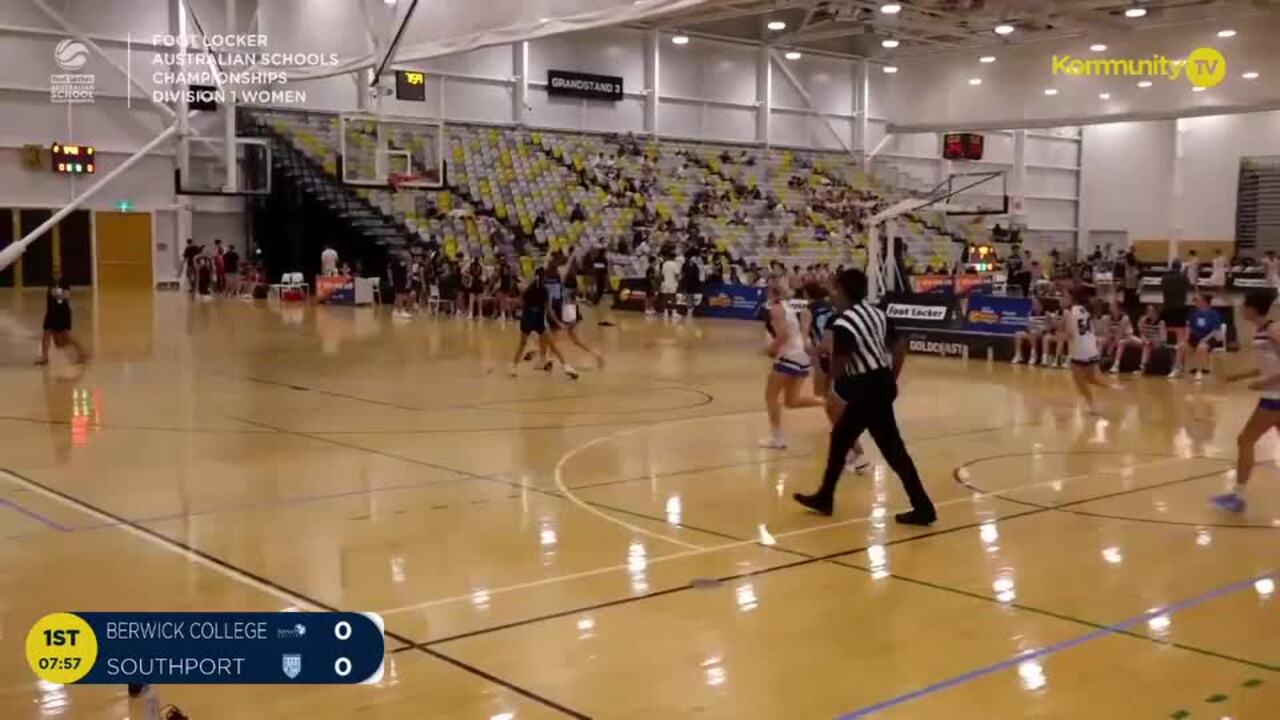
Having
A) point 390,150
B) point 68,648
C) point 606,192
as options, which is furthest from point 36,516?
point 606,192

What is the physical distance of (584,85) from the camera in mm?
41594

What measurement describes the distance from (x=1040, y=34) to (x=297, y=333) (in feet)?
90.6

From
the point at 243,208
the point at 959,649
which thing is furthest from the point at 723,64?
the point at 959,649

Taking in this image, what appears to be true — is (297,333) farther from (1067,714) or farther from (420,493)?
(1067,714)

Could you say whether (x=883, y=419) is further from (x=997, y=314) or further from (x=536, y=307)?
(x=997, y=314)

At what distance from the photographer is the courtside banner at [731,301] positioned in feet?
97.1

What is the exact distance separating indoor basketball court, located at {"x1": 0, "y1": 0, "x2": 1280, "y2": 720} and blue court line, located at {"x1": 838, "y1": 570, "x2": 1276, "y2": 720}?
0.02m

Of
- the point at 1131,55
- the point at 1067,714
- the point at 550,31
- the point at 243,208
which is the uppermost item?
the point at 1131,55

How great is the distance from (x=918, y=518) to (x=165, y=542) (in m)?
4.76

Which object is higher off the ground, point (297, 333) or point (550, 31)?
point (550, 31)

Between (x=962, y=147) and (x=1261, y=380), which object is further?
(x=962, y=147)

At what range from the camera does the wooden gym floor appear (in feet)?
16.8

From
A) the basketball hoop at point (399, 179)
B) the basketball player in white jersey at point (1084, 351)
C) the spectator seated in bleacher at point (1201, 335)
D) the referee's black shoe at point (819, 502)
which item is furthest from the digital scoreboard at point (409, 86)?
the referee's black shoe at point (819, 502)

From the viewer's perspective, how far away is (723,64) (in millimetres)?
45250
